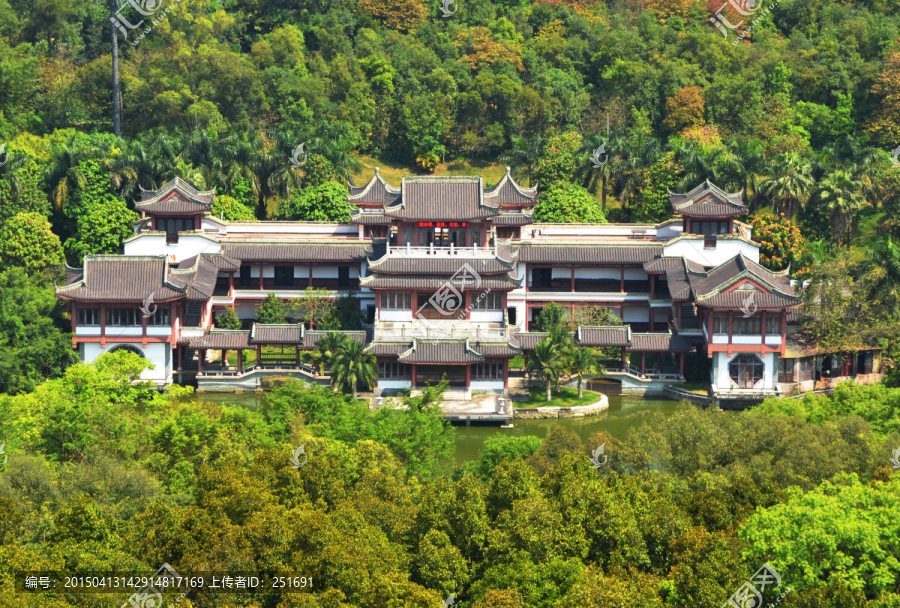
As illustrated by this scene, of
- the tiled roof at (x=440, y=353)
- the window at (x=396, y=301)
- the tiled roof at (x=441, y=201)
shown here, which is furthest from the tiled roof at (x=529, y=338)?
the tiled roof at (x=441, y=201)

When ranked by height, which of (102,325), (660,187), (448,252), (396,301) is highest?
(660,187)

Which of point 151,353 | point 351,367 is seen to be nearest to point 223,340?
point 151,353

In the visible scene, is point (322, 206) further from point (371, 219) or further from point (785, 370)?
point (785, 370)

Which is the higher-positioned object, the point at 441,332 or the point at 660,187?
the point at 660,187

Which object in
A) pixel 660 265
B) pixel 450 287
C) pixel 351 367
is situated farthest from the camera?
pixel 660 265

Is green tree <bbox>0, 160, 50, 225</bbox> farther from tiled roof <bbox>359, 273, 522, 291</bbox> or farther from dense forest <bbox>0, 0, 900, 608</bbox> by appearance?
tiled roof <bbox>359, 273, 522, 291</bbox>

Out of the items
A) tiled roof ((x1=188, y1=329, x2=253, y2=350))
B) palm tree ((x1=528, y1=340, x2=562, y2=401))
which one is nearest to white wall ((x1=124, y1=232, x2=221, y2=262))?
tiled roof ((x1=188, y1=329, x2=253, y2=350))

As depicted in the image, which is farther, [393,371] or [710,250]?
[710,250]

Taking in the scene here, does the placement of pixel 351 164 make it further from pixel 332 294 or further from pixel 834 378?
pixel 834 378

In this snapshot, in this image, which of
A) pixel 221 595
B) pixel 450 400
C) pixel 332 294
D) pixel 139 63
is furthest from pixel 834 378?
pixel 139 63
